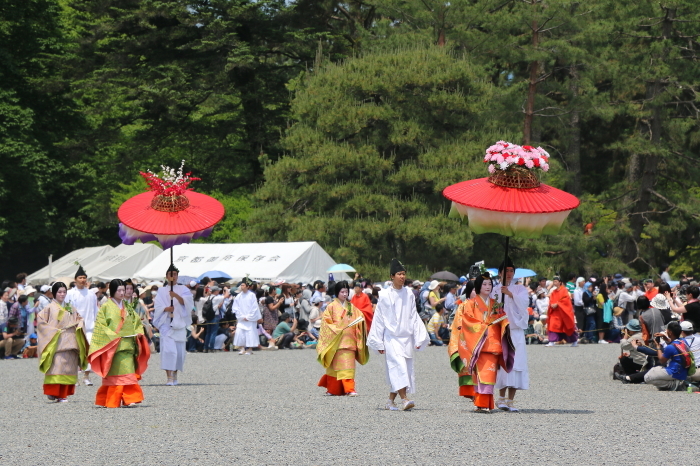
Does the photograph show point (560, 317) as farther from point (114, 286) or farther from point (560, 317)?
point (114, 286)

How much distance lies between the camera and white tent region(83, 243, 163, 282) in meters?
32.9

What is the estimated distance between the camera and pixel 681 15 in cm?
3619

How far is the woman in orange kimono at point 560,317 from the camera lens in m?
23.8

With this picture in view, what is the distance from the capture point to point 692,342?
14008 millimetres

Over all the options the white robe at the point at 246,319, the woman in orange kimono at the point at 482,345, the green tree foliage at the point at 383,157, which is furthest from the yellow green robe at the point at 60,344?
the green tree foliage at the point at 383,157

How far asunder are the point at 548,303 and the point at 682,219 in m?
13.3

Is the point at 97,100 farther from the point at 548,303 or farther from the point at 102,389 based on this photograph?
the point at 102,389

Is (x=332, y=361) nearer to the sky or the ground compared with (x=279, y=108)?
nearer to the ground

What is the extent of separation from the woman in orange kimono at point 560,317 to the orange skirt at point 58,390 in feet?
44.0

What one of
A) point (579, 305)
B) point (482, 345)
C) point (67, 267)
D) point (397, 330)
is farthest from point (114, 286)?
point (67, 267)

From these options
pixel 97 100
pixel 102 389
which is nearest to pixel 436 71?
pixel 97 100

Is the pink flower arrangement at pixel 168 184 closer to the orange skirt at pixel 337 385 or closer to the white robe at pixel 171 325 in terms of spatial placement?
the white robe at pixel 171 325

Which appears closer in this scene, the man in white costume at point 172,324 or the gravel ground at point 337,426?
the gravel ground at point 337,426

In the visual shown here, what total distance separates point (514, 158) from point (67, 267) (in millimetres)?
28025
